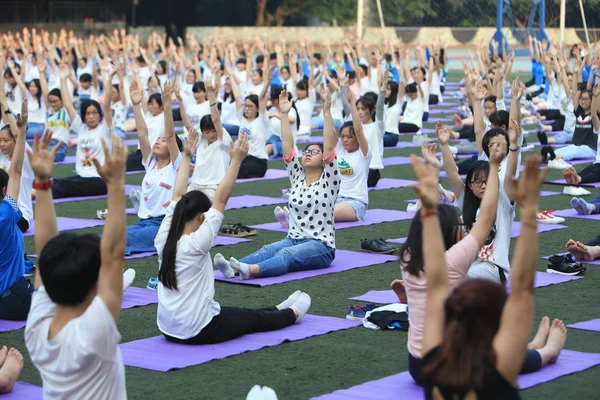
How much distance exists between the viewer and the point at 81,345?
376 centimetres

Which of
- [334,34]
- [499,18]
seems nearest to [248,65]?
[499,18]

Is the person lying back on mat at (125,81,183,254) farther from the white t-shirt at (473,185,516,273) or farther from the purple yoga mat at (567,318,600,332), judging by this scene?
the purple yoga mat at (567,318,600,332)

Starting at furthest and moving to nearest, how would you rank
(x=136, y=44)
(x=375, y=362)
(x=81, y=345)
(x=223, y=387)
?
(x=136, y=44)
(x=375, y=362)
(x=223, y=387)
(x=81, y=345)

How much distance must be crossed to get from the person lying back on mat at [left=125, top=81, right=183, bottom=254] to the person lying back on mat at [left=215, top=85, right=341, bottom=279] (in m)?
1.20

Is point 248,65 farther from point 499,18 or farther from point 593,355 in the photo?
point 593,355

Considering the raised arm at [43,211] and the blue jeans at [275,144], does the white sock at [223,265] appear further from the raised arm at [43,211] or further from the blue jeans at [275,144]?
the blue jeans at [275,144]

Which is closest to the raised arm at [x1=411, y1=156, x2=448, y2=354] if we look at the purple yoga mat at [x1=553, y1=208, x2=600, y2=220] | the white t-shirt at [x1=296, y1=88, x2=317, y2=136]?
the purple yoga mat at [x1=553, y1=208, x2=600, y2=220]

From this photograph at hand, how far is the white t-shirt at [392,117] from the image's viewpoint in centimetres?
1690

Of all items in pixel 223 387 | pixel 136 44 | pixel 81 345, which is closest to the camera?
pixel 81 345

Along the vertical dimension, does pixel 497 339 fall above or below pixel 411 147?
above

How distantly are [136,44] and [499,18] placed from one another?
36.1 ft

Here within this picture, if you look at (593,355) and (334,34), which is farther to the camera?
(334,34)

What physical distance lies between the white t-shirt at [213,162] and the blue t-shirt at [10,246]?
4064mm

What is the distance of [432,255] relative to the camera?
12.1ft
